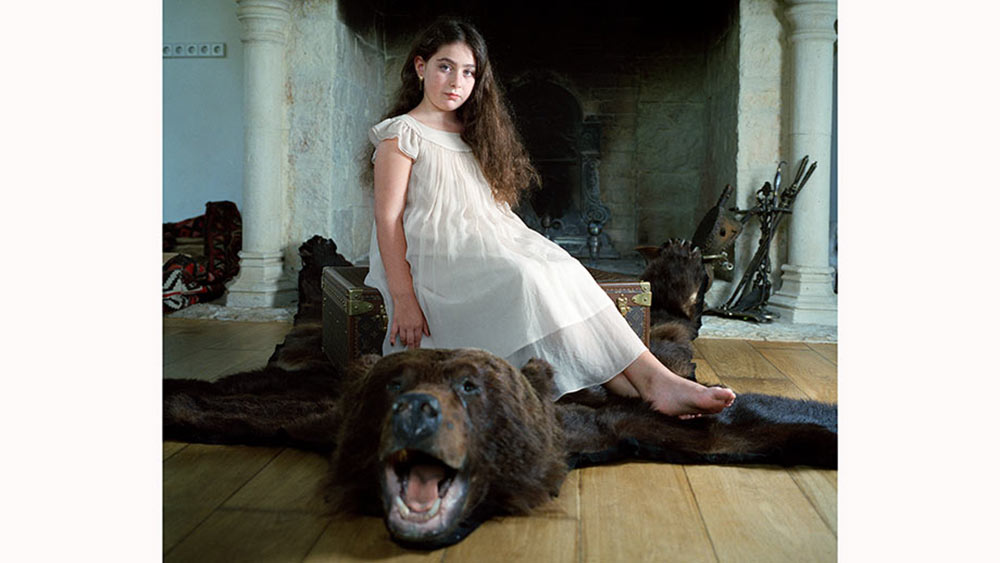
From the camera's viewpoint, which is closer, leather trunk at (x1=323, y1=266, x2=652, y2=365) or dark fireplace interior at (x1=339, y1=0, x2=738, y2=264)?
leather trunk at (x1=323, y1=266, x2=652, y2=365)

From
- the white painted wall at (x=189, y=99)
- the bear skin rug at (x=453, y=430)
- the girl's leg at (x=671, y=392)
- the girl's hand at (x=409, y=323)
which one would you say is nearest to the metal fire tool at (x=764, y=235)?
the bear skin rug at (x=453, y=430)

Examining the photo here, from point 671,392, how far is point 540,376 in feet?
1.05

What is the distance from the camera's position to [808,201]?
277cm

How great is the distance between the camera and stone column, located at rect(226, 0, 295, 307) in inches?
112

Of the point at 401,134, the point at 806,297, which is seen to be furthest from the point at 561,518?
the point at 806,297

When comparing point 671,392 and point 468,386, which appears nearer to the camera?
point 468,386

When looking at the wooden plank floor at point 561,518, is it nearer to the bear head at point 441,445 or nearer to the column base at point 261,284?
the bear head at point 441,445

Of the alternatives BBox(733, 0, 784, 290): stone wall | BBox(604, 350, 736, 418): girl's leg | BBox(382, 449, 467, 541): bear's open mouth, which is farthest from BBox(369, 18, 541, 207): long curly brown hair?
BBox(733, 0, 784, 290): stone wall

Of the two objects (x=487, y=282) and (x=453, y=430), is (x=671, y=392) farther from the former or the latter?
(x=453, y=430)

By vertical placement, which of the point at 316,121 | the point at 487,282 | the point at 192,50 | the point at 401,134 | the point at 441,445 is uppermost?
the point at 316,121

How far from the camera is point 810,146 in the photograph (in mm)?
2750

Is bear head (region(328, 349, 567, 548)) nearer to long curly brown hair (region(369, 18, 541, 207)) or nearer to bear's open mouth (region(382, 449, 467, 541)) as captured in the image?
bear's open mouth (region(382, 449, 467, 541))
